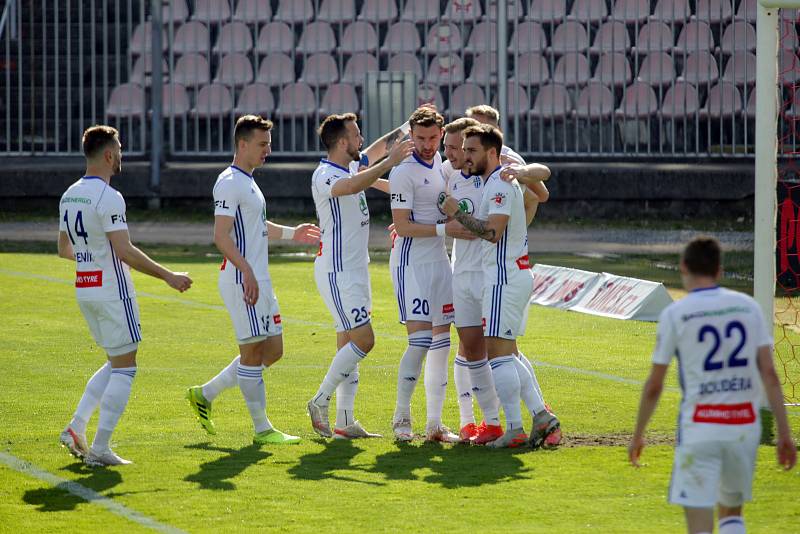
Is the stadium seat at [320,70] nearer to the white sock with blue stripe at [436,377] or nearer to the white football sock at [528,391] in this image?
the white sock with blue stripe at [436,377]

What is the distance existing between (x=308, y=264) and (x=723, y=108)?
821 centimetres

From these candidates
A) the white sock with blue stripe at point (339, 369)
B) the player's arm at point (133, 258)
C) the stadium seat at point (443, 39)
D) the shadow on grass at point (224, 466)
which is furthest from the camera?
the stadium seat at point (443, 39)

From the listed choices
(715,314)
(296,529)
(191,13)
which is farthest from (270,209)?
(715,314)

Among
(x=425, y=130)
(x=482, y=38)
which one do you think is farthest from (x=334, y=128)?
(x=482, y=38)

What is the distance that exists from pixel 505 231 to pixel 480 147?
0.49 meters

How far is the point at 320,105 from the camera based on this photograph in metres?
22.5

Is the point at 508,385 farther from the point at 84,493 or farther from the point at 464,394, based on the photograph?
the point at 84,493

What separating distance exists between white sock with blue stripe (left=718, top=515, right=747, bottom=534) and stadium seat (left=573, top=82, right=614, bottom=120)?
17.7 m

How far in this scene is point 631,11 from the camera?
22.0m

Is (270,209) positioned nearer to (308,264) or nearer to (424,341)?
(308,264)

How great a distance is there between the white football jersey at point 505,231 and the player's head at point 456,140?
27 centimetres

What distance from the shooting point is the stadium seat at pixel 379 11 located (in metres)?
22.4

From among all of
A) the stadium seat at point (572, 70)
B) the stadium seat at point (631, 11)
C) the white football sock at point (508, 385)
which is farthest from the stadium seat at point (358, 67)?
the white football sock at point (508, 385)

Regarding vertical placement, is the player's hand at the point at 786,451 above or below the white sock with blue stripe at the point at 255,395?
above
